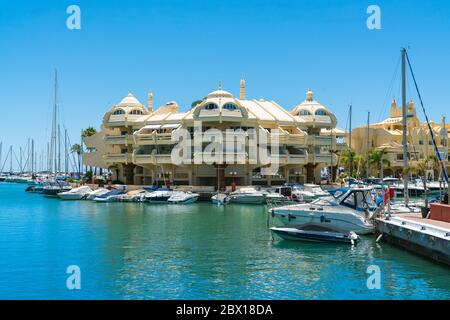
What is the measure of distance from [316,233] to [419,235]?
7713 millimetres

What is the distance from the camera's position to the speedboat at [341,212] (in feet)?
130

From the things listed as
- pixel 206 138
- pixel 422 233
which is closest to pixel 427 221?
pixel 422 233

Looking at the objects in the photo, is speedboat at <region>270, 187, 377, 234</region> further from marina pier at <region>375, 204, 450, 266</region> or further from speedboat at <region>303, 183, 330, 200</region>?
speedboat at <region>303, 183, 330, 200</region>

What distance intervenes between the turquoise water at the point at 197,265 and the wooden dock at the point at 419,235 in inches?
28.0

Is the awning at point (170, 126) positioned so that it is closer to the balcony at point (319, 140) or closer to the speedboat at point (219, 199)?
the speedboat at point (219, 199)

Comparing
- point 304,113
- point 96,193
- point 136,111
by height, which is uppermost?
point 136,111

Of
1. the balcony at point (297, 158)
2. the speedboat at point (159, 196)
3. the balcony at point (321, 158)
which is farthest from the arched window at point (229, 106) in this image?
the speedboat at point (159, 196)

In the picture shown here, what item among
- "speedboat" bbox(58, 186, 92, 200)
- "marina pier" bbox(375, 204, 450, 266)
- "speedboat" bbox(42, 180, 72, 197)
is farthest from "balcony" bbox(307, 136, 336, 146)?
"marina pier" bbox(375, 204, 450, 266)

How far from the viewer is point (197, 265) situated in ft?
98.0

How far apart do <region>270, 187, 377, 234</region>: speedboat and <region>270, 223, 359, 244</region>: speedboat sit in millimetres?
1126

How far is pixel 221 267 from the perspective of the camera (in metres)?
29.3

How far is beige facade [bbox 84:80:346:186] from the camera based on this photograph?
8775 cm

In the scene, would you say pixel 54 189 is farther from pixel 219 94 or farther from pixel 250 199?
pixel 250 199
